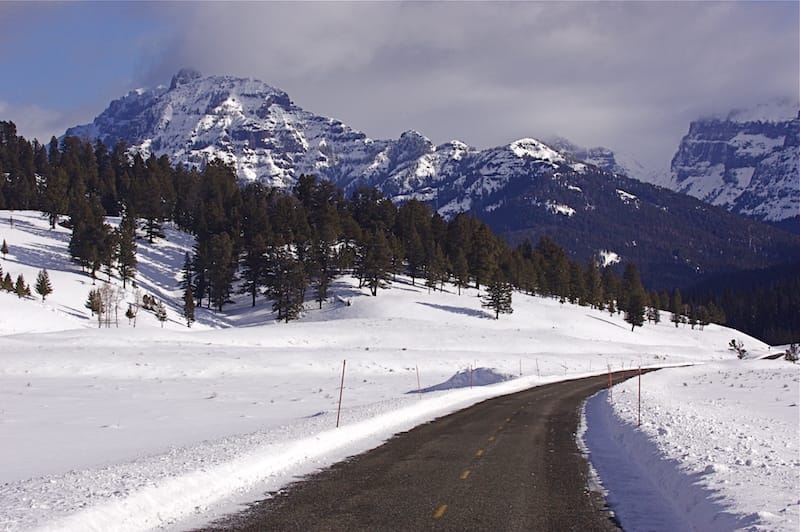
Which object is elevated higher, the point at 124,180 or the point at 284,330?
the point at 124,180

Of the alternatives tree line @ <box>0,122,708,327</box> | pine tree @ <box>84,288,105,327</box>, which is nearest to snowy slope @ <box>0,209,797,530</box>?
pine tree @ <box>84,288,105,327</box>

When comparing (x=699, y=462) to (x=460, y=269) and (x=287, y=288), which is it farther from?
(x=460, y=269)

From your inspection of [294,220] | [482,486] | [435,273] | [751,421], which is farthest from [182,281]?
[482,486]

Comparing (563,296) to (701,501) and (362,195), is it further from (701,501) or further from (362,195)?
(701,501)

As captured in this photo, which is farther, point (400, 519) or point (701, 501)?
point (701, 501)

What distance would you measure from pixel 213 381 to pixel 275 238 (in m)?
62.6

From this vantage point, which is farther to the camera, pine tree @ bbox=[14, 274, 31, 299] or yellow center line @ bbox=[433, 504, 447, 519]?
pine tree @ bbox=[14, 274, 31, 299]

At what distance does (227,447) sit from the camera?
16438mm

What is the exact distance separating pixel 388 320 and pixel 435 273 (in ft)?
92.0

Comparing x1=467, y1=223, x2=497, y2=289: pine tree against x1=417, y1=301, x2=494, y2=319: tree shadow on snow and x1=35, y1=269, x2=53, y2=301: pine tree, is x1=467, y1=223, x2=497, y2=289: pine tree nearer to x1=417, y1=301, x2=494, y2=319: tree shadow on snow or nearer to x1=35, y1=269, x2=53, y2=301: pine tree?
x1=417, y1=301, x2=494, y2=319: tree shadow on snow

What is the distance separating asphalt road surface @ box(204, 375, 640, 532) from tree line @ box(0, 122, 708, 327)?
229 ft

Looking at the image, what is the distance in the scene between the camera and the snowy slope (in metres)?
12.7

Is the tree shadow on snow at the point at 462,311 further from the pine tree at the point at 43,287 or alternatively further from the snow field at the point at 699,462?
the snow field at the point at 699,462

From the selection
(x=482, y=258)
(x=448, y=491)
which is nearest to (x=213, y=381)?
(x=448, y=491)
